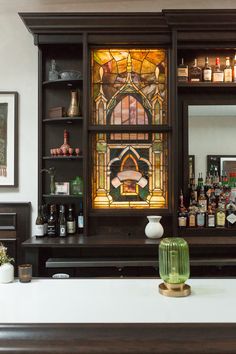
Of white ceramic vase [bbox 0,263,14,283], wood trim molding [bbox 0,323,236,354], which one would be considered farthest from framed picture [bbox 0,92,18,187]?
wood trim molding [bbox 0,323,236,354]

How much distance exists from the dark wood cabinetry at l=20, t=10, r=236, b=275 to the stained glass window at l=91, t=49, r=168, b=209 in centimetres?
9

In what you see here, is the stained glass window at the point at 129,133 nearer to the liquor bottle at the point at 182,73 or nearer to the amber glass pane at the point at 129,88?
the amber glass pane at the point at 129,88

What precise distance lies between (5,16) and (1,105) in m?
0.91

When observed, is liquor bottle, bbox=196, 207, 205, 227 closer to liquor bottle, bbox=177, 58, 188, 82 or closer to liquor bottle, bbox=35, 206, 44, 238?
liquor bottle, bbox=177, 58, 188, 82

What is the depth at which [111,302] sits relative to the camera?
1.52 metres

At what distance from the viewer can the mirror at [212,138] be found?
3578 millimetres

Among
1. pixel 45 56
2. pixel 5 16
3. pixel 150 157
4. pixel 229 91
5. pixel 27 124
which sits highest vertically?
pixel 5 16

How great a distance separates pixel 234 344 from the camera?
A: 1.11 metres

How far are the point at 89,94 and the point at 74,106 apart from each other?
0.21 m

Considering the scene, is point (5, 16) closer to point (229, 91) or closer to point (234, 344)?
point (229, 91)

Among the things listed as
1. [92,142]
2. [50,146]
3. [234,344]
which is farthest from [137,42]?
[234,344]

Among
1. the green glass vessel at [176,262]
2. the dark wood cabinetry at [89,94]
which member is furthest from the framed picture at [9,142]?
the green glass vessel at [176,262]

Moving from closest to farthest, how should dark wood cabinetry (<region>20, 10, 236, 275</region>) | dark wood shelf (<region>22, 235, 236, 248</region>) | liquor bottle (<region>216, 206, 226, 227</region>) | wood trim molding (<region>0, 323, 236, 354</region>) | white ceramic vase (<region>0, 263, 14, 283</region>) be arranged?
wood trim molding (<region>0, 323, 236, 354</region>)
white ceramic vase (<region>0, 263, 14, 283</region>)
dark wood shelf (<region>22, 235, 236, 248</region>)
dark wood cabinetry (<region>20, 10, 236, 275</region>)
liquor bottle (<region>216, 206, 226, 227</region>)

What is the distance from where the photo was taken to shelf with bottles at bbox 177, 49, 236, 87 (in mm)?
3404
